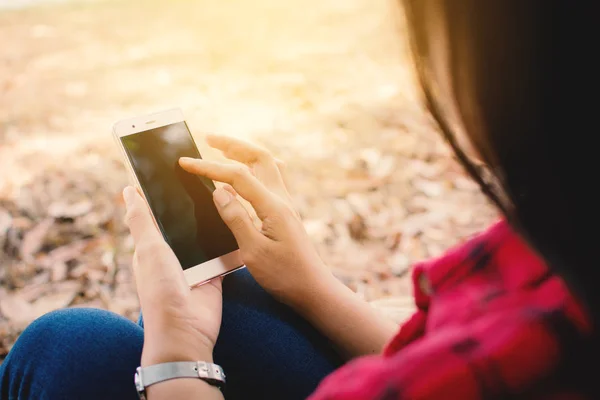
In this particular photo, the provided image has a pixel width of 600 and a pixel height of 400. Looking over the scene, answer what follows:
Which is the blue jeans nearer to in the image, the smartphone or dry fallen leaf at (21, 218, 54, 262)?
the smartphone

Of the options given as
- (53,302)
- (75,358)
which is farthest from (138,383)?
(53,302)

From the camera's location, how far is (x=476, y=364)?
1.67ft

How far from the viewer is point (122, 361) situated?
1.03m

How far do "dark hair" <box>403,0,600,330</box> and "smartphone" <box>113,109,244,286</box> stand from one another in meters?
0.73

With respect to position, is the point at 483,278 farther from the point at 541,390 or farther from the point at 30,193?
the point at 30,193

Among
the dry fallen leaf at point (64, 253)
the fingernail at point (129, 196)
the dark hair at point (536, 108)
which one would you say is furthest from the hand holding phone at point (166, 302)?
the dry fallen leaf at point (64, 253)

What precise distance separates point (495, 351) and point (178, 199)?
2.86ft

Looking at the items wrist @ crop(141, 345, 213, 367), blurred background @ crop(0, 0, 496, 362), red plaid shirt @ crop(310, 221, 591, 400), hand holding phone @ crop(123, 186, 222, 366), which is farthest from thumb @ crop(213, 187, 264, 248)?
red plaid shirt @ crop(310, 221, 591, 400)

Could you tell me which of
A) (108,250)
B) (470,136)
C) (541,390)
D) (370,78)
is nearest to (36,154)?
(108,250)

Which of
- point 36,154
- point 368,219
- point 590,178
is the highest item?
point 36,154

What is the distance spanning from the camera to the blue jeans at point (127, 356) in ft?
3.28

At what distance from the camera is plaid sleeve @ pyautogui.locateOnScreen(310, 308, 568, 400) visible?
500 mm

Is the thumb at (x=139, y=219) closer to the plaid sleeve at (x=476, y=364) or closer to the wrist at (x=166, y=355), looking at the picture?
the wrist at (x=166, y=355)

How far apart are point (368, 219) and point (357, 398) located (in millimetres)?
1940
